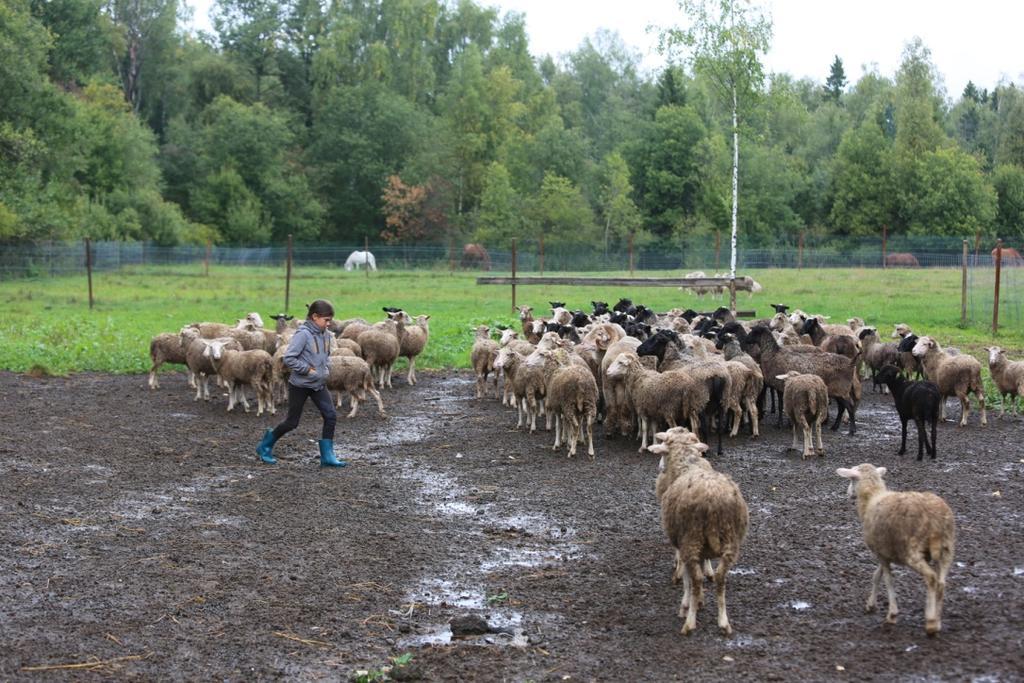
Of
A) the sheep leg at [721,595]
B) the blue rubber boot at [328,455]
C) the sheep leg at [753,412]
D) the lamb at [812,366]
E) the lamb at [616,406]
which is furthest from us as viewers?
the lamb at [812,366]

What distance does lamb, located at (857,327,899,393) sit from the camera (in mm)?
16469

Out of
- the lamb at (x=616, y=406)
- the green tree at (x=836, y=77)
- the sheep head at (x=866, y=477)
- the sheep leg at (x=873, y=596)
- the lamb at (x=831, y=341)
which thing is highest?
the green tree at (x=836, y=77)

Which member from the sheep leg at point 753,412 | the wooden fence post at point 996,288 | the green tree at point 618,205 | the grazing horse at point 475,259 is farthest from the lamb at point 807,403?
the green tree at point 618,205

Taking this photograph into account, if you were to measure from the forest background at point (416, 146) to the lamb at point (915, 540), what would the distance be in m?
42.2

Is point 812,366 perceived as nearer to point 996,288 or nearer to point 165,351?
point 165,351

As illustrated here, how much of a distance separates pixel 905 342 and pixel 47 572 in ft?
38.6

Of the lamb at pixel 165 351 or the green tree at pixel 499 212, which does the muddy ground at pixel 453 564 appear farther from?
the green tree at pixel 499 212

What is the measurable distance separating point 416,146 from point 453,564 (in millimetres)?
64463

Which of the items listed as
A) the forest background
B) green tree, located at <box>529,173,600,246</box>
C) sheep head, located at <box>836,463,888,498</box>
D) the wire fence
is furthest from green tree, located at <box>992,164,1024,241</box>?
sheep head, located at <box>836,463,888,498</box>

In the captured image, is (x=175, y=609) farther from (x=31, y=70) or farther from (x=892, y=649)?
(x=31, y=70)

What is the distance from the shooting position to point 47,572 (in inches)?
305

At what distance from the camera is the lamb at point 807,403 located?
11.9 meters

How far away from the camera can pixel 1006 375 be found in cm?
1415

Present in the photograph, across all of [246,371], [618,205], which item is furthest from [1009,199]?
[246,371]
